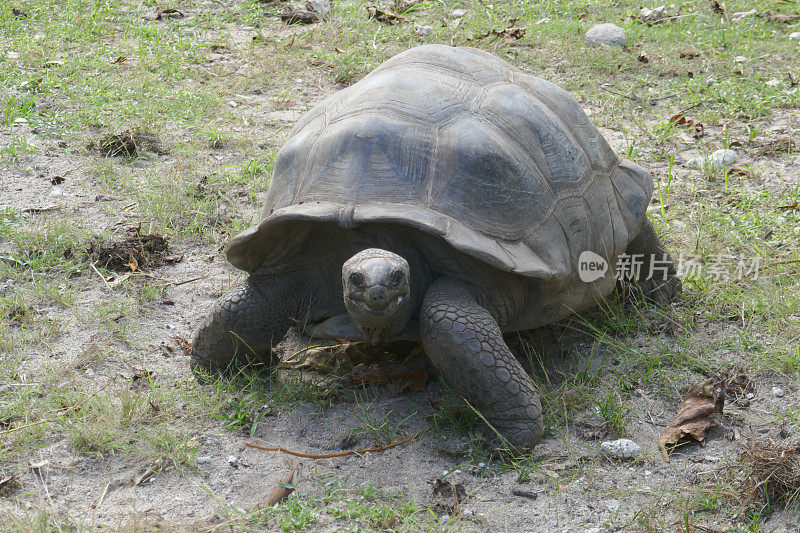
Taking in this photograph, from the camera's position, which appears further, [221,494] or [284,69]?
[284,69]

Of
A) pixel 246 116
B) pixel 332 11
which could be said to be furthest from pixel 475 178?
pixel 332 11

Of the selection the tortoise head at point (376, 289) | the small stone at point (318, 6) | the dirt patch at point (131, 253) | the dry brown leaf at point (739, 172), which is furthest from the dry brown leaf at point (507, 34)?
the tortoise head at point (376, 289)

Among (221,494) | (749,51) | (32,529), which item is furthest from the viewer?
(749,51)

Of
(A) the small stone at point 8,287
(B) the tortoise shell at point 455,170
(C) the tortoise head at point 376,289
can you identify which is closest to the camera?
(C) the tortoise head at point 376,289

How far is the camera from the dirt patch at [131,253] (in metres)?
4.21

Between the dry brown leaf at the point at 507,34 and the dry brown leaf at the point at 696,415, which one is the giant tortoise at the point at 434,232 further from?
the dry brown leaf at the point at 507,34

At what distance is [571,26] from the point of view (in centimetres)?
722

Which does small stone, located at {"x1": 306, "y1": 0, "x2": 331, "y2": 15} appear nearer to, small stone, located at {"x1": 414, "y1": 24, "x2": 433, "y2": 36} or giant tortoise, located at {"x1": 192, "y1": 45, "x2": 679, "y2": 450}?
small stone, located at {"x1": 414, "y1": 24, "x2": 433, "y2": 36}

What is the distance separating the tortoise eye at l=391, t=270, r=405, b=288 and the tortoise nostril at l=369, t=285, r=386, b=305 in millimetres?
59

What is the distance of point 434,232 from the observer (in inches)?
116

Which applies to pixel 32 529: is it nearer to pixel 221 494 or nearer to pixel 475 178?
pixel 221 494

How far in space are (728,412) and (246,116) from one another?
12.9 feet

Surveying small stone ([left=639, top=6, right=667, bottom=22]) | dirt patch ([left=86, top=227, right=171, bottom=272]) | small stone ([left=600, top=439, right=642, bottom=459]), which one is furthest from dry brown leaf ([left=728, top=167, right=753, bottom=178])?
dirt patch ([left=86, top=227, right=171, bottom=272])

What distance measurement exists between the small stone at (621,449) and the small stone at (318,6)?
5646 millimetres
